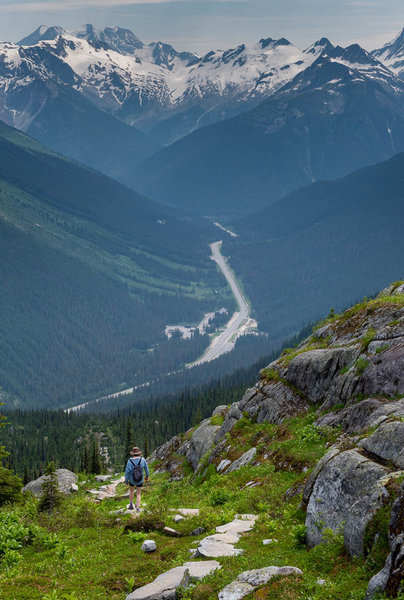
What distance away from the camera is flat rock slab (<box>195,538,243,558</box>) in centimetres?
2415

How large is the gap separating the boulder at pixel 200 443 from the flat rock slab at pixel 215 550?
3998 centimetres

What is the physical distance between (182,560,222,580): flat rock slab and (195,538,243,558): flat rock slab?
844 mm

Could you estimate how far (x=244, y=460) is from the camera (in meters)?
45.7

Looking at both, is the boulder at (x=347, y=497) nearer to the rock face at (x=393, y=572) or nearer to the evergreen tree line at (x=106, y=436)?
the rock face at (x=393, y=572)

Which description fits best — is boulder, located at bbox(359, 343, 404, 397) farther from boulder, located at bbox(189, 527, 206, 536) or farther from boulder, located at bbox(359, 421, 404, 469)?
boulder, located at bbox(189, 527, 206, 536)

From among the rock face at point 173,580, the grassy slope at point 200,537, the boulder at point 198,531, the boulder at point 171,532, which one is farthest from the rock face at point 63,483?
the rock face at point 173,580

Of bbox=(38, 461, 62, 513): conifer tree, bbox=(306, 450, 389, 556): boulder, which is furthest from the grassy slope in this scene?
bbox=(38, 461, 62, 513): conifer tree

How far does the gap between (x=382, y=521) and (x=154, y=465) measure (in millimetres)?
70764

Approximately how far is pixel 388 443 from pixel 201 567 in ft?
32.2

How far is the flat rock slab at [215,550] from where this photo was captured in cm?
2415

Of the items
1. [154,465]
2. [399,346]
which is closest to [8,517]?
[399,346]

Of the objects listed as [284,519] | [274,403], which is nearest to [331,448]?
[284,519]

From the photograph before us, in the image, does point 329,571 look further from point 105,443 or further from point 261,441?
point 105,443

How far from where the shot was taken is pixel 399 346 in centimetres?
3875
